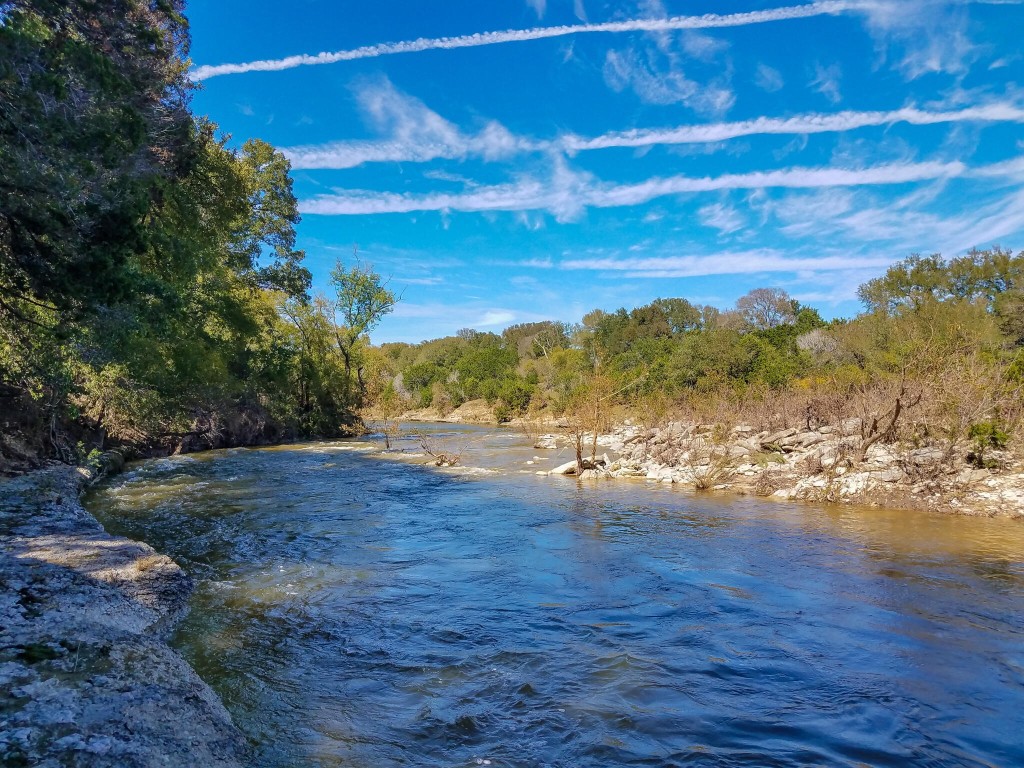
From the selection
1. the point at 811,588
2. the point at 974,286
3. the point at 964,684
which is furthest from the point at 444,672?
the point at 974,286

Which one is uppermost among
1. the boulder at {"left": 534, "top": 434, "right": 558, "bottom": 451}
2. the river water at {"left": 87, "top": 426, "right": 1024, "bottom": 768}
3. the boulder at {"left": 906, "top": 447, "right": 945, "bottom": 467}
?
the boulder at {"left": 906, "top": 447, "right": 945, "bottom": 467}

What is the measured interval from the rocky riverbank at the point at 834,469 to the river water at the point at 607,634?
1159 millimetres

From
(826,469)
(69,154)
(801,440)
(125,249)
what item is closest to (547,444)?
(801,440)

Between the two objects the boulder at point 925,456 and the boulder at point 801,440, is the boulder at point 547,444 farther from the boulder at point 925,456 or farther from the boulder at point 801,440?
the boulder at point 925,456

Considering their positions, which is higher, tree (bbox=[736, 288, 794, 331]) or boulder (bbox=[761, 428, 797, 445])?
tree (bbox=[736, 288, 794, 331])

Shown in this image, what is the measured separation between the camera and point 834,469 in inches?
582

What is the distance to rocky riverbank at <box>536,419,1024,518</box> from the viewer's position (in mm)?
12805

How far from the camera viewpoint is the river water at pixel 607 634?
4414 mm

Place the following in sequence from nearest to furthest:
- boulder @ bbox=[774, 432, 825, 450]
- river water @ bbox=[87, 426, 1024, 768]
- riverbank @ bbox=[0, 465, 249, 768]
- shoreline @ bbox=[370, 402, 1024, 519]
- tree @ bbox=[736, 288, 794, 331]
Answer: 1. riverbank @ bbox=[0, 465, 249, 768]
2. river water @ bbox=[87, 426, 1024, 768]
3. shoreline @ bbox=[370, 402, 1024, 519]
4. boulder @ bbox=[774, 432, 825, 450]
5. tree @ bbox=[736, 288, 794, 331]

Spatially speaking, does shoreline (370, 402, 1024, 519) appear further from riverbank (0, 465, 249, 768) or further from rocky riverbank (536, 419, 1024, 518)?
riverbank (0, 465, 249, 768)

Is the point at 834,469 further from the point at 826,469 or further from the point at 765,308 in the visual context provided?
the point at 765,308

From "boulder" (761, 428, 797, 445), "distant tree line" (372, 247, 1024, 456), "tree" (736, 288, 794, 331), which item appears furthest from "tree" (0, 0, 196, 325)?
"tree" (736, 288, 794, 331)

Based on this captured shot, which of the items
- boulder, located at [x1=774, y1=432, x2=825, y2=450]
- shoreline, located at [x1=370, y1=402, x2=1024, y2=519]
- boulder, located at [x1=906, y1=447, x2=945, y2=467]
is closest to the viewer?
shoreline, located at [x1=370, y1=402, x2=1024, y2=519]

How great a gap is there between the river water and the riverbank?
405 millimetres
